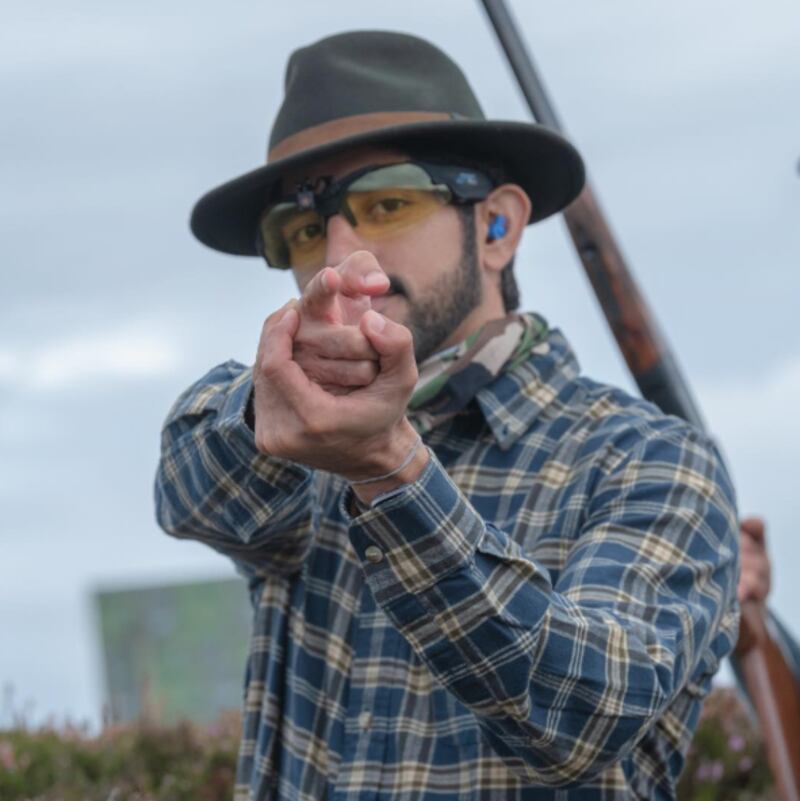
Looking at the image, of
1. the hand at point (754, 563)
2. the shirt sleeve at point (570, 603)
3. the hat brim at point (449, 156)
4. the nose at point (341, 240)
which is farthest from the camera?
the hand at point (754, 563)

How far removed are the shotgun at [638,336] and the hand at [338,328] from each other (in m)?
3.10

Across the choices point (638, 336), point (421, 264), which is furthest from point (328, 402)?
point (638, 336)

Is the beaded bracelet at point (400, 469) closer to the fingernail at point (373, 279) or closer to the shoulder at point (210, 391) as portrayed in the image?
the fingernail at point (373, 279)

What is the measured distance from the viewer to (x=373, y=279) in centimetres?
259

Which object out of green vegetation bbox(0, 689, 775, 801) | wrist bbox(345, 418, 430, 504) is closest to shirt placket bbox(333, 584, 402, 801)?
wrist bbox(345, 418, 430, 504)

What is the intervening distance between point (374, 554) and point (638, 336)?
304 cm

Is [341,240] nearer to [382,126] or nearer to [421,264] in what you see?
[421,264]

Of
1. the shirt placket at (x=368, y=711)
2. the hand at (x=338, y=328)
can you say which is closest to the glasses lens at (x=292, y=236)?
the shirt placket at (x=368, y=711)

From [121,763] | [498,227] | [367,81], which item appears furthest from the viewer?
[121,763]

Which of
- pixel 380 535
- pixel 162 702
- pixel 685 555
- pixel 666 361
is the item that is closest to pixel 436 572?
pixel 380 535

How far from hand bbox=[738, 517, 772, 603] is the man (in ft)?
4.40

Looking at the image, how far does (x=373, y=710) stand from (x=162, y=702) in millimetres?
3307

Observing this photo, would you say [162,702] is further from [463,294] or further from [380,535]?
[380,535]

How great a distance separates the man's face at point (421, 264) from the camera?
4062 mm
